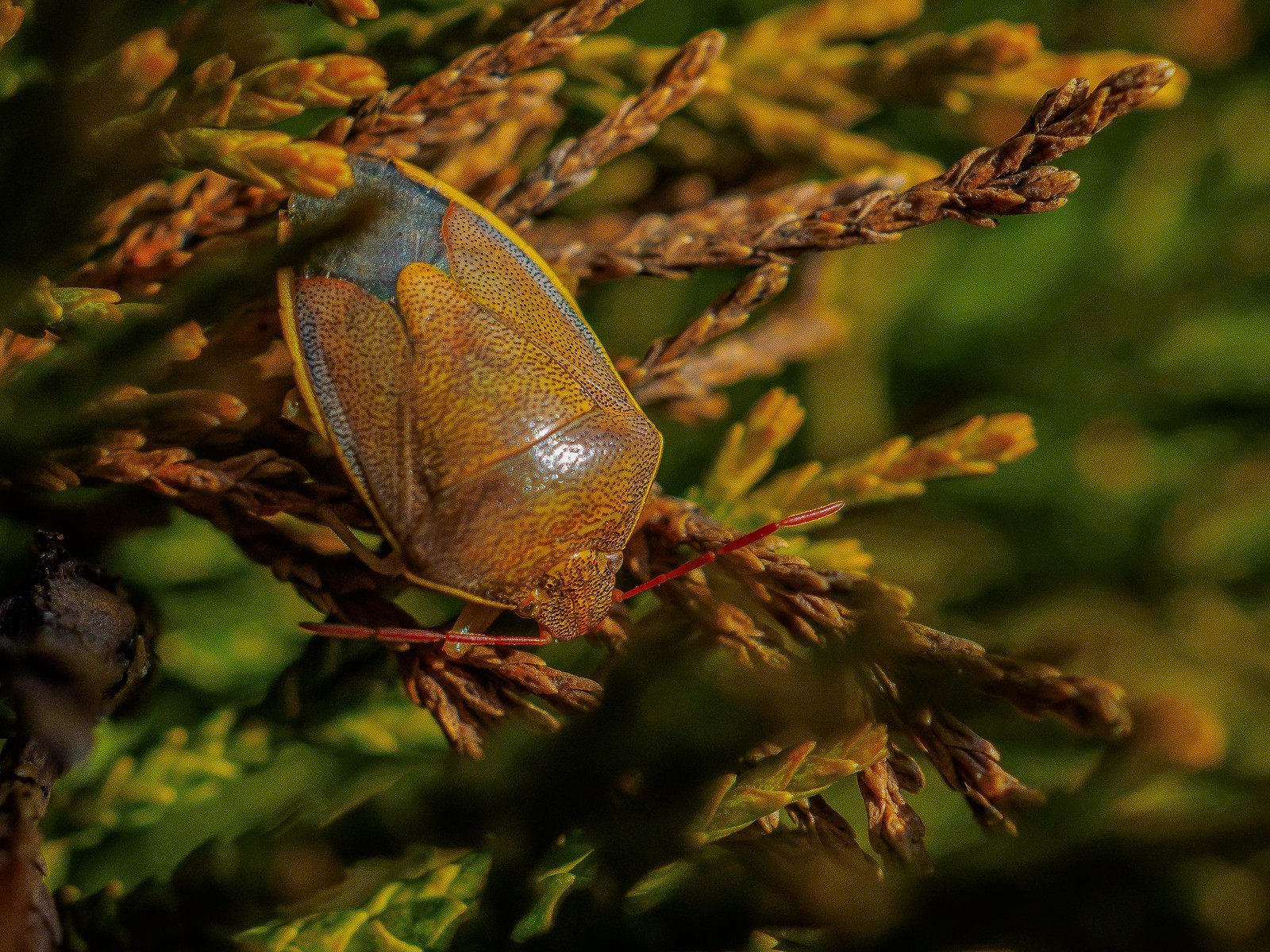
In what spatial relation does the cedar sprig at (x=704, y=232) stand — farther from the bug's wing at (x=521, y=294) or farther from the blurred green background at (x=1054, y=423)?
the blurred green background at (x=1054, y=423)

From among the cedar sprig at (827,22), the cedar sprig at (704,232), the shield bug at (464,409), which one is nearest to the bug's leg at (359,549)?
the shield bug at (464,409)

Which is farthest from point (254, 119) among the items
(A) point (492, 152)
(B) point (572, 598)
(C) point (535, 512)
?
(B) point (572, 598)

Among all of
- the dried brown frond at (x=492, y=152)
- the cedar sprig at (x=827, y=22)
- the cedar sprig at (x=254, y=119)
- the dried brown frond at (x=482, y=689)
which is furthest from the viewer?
the cedar sprig at (x=827, y=22)

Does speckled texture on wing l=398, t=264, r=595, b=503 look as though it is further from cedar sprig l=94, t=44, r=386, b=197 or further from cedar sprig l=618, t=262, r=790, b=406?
cedar sprig l=94, t=44, r=386, b=197

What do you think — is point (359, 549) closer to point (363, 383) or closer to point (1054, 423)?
point (363, 383)

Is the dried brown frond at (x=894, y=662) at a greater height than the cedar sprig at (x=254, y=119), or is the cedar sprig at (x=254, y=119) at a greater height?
the cedar sprig at (x=254, y=119)

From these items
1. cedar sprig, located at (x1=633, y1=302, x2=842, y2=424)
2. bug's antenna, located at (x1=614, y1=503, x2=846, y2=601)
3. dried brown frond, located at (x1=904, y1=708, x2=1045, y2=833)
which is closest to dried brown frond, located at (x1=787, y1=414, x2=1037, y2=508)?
bug's antenna, located at (x1=614, y1=503, x2=846, y2=601)

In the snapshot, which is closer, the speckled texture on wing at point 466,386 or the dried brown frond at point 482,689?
the dried brown frond at point 482,689

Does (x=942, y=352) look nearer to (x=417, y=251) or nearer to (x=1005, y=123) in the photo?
(x=1005, y=123)
